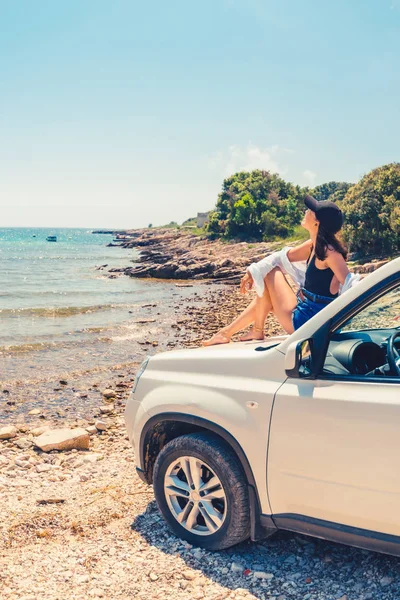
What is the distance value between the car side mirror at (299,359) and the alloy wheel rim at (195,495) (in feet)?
2.96

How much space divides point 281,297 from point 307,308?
1.47 ft

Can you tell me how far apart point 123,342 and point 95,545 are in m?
10.9

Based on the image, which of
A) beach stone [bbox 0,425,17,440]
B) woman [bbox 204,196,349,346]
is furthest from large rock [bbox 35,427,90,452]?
woman [bbox 204,196,349,346]

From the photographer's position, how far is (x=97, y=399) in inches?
359

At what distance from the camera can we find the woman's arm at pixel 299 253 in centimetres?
545

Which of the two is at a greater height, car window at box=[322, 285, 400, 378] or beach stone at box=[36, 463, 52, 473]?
car window at box=[322, 285, 400, 378]

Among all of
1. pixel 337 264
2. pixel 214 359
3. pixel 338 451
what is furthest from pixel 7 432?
pixel 338 451

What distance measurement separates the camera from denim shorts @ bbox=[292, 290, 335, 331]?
16.0ft

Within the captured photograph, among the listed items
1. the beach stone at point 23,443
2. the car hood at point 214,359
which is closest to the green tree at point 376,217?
the beach stone at point 23,443

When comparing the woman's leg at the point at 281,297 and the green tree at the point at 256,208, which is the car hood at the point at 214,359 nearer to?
the woman's leg at the point at 281,297

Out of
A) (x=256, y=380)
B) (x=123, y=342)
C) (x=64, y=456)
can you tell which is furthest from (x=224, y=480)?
(x=123, y=342)

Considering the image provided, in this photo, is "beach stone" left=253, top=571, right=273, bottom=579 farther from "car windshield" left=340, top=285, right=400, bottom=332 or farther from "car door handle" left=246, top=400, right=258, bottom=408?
"car windshield" left=340, top=285, right=400, bottom=332

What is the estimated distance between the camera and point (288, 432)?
3162mm

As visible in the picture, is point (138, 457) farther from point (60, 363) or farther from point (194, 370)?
point (60, 363)
